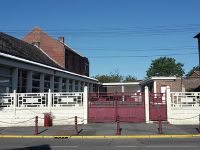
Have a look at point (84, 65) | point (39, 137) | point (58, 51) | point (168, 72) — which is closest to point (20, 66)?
point (39, 137)

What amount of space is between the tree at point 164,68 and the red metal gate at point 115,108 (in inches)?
4023

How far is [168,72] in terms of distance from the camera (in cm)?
12775

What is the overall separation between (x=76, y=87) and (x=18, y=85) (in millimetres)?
20348

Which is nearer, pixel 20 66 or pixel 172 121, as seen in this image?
pixel 172 121

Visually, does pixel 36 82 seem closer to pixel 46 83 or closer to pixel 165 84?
pixel 46 83

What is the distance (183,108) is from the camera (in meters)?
25.2

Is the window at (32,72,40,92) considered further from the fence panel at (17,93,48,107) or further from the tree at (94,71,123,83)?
the tree at (94,71,123,83)

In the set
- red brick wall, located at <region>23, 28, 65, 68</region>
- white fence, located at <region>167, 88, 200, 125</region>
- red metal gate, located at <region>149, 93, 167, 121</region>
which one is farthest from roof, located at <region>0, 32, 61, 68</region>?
white fence, located at <region>167, 88, 200, 125</region>

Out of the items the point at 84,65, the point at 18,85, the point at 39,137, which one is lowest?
the point at 39,137

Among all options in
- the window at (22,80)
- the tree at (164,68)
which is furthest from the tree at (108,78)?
the window at (22,80)

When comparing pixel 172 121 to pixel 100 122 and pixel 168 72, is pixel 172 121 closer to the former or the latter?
pixel 100 122

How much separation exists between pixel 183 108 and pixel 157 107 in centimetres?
168

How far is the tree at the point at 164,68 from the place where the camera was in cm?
12756

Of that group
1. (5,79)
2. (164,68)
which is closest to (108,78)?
(164,68)
